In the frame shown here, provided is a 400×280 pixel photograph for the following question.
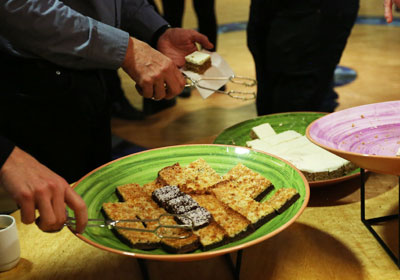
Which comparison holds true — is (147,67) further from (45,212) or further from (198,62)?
(45,212)

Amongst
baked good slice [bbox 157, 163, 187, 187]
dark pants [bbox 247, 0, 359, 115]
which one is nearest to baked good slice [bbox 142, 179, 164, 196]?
baked good slice [bbox 157, 163, 187, 187]

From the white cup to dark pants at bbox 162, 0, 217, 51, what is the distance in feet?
9.15

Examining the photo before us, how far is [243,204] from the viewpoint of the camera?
1.01 m

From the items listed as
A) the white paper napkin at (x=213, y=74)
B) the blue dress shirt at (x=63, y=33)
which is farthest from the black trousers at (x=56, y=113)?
the white paper napkin at (x=213, y=74)

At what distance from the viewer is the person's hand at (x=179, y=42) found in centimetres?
161

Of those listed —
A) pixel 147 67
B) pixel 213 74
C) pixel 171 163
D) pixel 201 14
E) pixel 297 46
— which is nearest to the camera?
pixel 171 163

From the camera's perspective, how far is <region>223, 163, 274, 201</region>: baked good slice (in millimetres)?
1066

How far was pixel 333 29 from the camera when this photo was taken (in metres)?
2.19

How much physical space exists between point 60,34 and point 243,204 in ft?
2.16

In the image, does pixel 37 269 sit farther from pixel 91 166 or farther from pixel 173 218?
pixel 91 166

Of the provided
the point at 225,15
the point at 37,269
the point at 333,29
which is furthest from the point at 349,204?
the point at 225,15

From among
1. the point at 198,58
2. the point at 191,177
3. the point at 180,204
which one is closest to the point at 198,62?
the point at 198,58

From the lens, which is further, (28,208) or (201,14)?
(201,14)

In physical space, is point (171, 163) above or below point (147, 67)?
below
